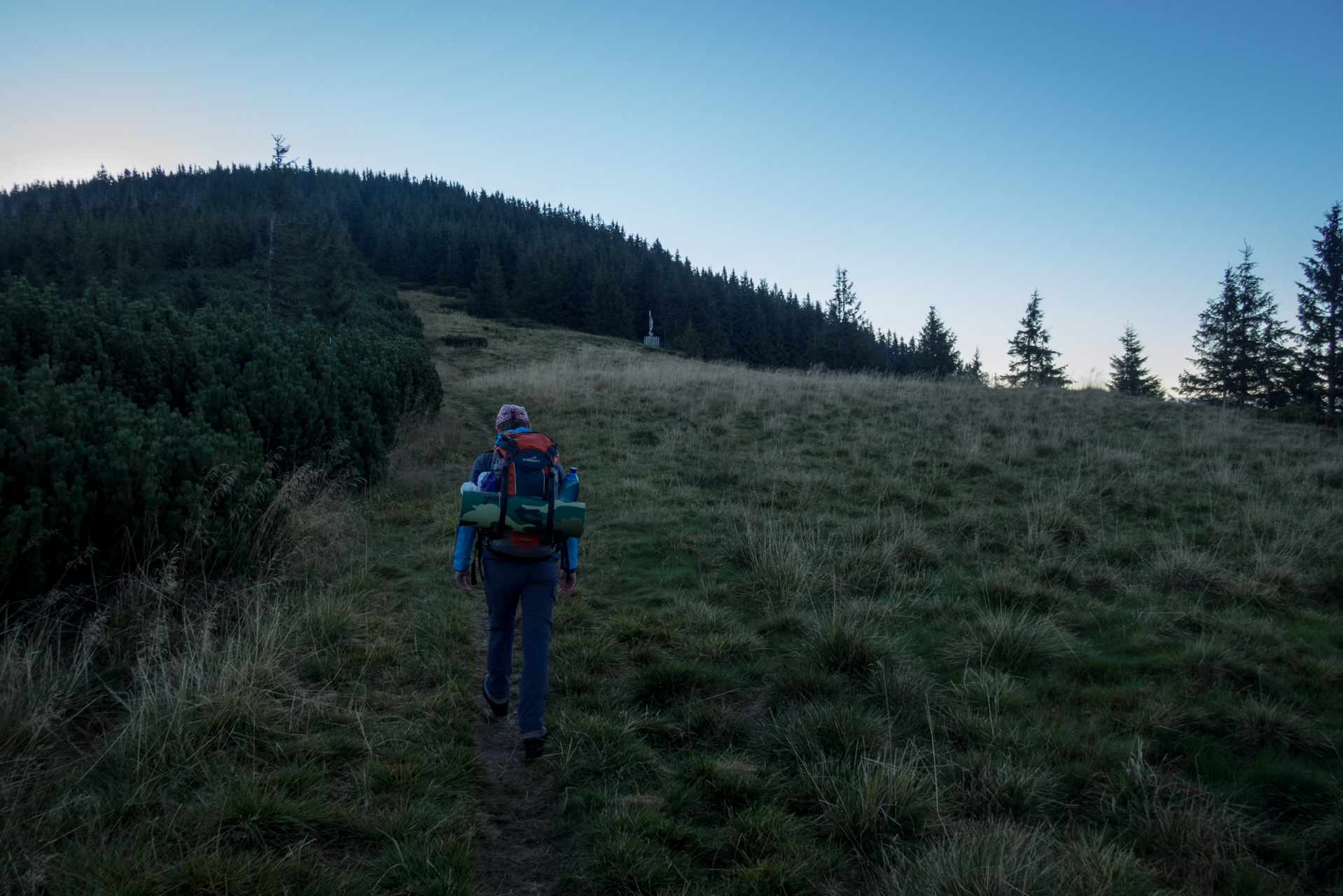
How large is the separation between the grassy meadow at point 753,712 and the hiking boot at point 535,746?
0.40 ft

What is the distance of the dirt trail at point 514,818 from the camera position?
2816mm

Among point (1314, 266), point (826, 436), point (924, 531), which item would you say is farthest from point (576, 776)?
point (1314, 266)

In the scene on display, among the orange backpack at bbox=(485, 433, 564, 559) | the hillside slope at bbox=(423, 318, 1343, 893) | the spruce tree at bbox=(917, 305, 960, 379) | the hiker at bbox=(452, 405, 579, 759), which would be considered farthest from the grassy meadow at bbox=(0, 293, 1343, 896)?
the spruce tree at bbox=(917, 305, 960, 379)

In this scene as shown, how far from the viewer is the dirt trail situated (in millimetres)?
2816

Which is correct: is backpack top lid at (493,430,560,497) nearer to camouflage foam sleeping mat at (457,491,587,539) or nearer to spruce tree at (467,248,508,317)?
camouflage foam sleeping mat at (457,491,587,539)

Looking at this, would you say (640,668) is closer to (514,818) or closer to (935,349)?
(514,818)

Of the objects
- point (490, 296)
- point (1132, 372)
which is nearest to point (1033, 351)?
point (1132, 372)

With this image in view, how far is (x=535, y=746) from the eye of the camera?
3.67m

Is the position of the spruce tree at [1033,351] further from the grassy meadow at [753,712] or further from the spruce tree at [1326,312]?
the grassy meadow at [753,712]

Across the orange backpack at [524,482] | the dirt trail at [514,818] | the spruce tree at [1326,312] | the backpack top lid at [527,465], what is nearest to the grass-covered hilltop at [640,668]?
the dirt trail at [514,818]

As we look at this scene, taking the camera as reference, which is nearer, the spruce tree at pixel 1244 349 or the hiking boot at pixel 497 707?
the hiking boot at pixel 497 707

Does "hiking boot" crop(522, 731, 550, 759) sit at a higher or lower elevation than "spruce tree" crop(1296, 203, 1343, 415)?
lower

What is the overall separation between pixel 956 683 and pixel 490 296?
58.5 metres

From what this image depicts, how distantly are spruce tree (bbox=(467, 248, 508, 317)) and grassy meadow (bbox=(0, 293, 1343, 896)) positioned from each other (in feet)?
175
